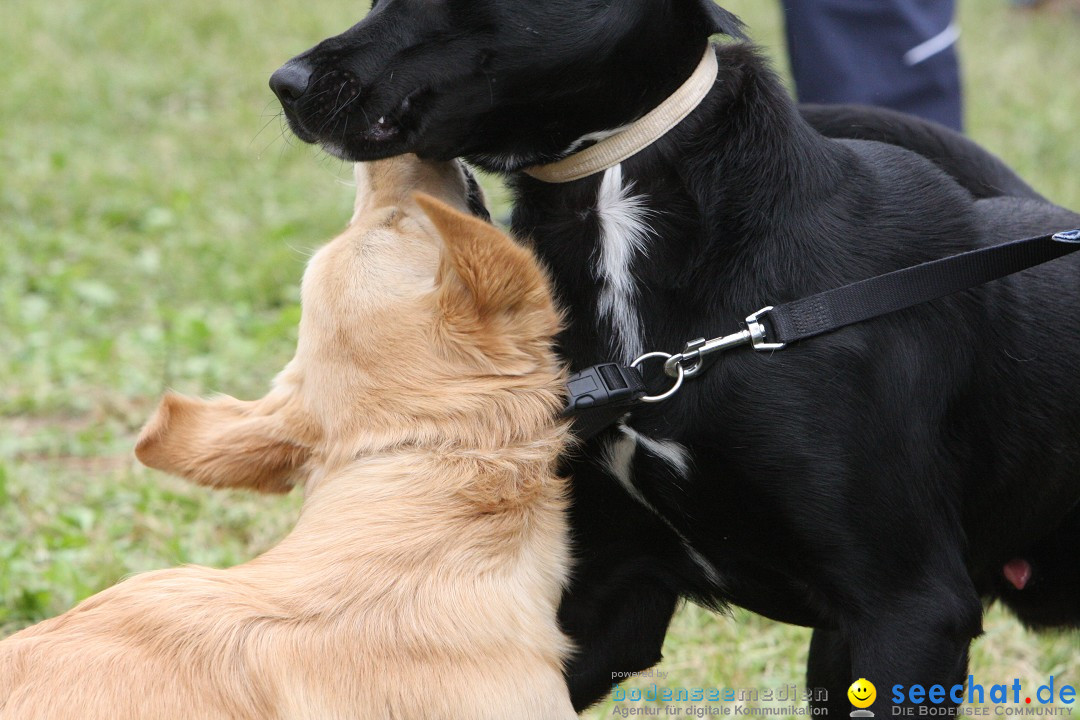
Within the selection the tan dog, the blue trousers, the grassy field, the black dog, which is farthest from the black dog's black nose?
the blue trousers

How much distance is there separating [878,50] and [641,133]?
1992mm

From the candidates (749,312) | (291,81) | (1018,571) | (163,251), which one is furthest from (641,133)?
(163,251)

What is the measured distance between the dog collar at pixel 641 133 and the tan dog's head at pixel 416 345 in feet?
0.98

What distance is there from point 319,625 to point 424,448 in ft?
1.36

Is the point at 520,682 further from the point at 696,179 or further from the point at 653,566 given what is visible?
the point at 696,179

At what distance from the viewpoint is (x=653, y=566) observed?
9.25ft

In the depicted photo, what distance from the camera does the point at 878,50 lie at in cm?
421

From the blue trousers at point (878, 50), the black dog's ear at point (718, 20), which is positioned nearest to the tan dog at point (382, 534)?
the black dog's ear at point (718, 20)

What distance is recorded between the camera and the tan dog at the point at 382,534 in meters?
2.34

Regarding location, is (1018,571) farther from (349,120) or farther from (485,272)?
(349,120)

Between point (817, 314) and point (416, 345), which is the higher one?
point (416, 345)

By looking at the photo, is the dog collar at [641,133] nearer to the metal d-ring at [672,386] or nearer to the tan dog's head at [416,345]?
the tan dog's head at [416,345]

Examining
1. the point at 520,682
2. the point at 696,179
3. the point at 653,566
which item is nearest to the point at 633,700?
the point at 653,566

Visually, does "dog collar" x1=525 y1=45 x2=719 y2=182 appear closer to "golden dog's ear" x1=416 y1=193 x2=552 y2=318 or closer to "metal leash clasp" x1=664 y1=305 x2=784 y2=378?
"golden dog's ear" x1=416 y1=193 x2=552 y2=318
